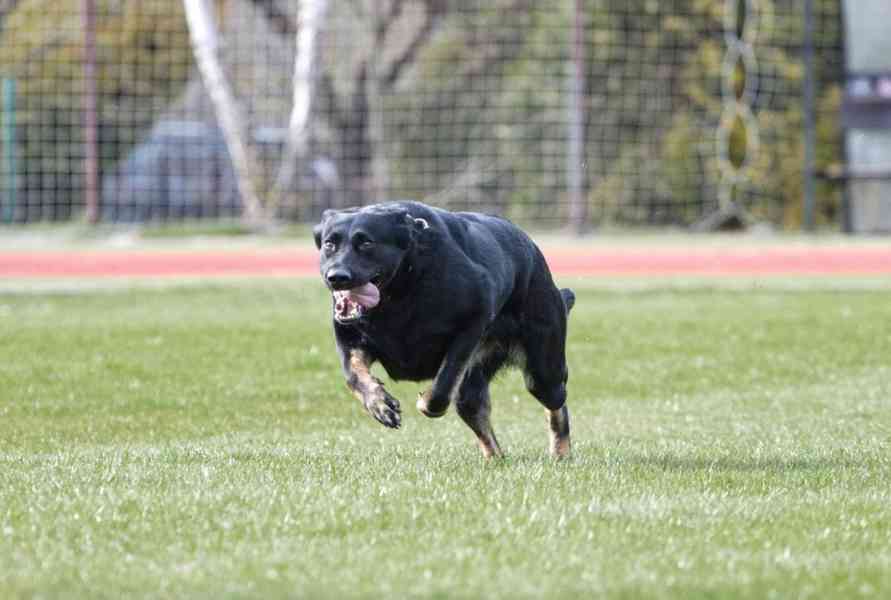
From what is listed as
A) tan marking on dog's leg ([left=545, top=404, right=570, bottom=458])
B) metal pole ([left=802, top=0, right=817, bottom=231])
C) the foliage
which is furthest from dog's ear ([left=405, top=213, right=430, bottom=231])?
the foliage

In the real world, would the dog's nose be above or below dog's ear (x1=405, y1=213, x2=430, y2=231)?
below

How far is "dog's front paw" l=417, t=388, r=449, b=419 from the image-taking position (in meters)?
7.21

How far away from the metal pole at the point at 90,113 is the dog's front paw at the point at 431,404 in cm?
1883

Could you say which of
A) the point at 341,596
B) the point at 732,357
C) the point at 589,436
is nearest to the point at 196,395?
the point at 589,436

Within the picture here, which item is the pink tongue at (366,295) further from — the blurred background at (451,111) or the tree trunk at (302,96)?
the blurred background at (451,111)

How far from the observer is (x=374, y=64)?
1093 inches

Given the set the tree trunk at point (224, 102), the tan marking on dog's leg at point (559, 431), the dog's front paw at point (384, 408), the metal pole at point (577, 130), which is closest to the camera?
the dog's front paw at point (384, 408)

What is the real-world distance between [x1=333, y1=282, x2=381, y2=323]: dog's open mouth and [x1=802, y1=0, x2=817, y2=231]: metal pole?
20.2 meters

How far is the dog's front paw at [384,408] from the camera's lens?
275 inches

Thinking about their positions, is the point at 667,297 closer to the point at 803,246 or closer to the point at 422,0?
the point at 803,246

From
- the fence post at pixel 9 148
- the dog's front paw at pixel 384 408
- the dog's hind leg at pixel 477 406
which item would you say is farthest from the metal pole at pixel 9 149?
the dog's front paw at pixel 384 408

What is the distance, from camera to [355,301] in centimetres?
695

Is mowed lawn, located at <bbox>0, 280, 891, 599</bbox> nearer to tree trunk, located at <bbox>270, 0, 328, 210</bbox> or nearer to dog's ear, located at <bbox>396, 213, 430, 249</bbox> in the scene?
dog's ear, located at <bbox>396, 213, 430, 249</bbox>

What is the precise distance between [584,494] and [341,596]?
1.86 meters
